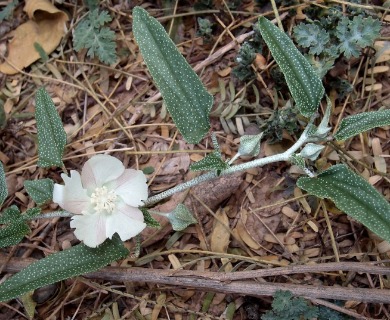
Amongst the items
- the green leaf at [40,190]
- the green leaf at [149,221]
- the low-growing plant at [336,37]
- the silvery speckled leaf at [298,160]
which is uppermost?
the low-growing plant at [336,37]

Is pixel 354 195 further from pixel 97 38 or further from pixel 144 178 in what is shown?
pixel 97 38

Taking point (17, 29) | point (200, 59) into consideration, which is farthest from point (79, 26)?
point (200, 59)

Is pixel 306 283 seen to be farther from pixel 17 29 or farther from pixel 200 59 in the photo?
pixel 17 29

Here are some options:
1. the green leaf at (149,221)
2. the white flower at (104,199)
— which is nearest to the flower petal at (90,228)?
the white flower at (104,199)

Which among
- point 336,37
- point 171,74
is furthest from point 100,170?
point 336,37

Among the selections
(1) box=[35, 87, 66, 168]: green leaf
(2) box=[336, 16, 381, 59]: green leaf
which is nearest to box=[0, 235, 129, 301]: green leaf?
(1) box=[35, 87, 66, 168]: green leaf

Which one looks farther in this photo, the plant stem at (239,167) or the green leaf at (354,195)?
the plant stem at (239,167)

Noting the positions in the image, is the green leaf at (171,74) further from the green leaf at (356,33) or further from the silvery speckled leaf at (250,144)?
the green leaf at (356,33)

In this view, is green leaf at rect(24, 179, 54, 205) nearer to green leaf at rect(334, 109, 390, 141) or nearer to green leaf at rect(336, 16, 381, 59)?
green leaf at rect(334, 109, 390, 141)
